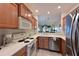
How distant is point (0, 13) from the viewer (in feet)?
4.91

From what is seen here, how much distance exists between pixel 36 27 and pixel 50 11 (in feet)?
1.07

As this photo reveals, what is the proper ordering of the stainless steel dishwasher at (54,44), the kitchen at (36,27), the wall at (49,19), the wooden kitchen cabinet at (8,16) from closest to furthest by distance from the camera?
the wooden kitchen cabinet at (8,16)
the kitchen at (36,27)
the wall at (49,19)
the stainless steel dishwasher at (54,44)

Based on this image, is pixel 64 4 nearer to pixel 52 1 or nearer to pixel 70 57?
pixel 52 1

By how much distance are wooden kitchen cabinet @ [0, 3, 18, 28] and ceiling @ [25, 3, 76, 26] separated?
0.30 meters

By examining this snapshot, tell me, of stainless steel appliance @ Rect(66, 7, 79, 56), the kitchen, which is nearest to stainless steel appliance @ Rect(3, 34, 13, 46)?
the kitchen

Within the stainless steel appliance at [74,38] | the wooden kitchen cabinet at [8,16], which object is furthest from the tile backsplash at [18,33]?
the stainless steel appliance at [74,38]

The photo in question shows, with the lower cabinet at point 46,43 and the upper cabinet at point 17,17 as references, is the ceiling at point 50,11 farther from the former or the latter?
the lower cabinet at point 46,43

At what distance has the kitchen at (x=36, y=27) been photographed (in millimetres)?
1651

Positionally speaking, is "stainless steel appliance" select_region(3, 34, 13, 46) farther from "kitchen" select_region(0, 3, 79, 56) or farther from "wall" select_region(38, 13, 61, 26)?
"wall" select_region(38, 13, 61, 26)

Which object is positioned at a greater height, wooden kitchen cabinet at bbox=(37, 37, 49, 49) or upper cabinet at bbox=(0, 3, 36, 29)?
upper cabinet at bbox=(0, 3, 36, 29)

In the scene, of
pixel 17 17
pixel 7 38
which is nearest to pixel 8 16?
pixel 17 17

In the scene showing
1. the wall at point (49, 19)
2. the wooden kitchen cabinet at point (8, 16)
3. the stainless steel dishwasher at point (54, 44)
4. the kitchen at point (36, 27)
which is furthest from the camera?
the stainless steel dishwasher at point (54, 44)

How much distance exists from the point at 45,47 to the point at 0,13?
953 mm

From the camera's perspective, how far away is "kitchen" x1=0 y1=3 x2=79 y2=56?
165cm
